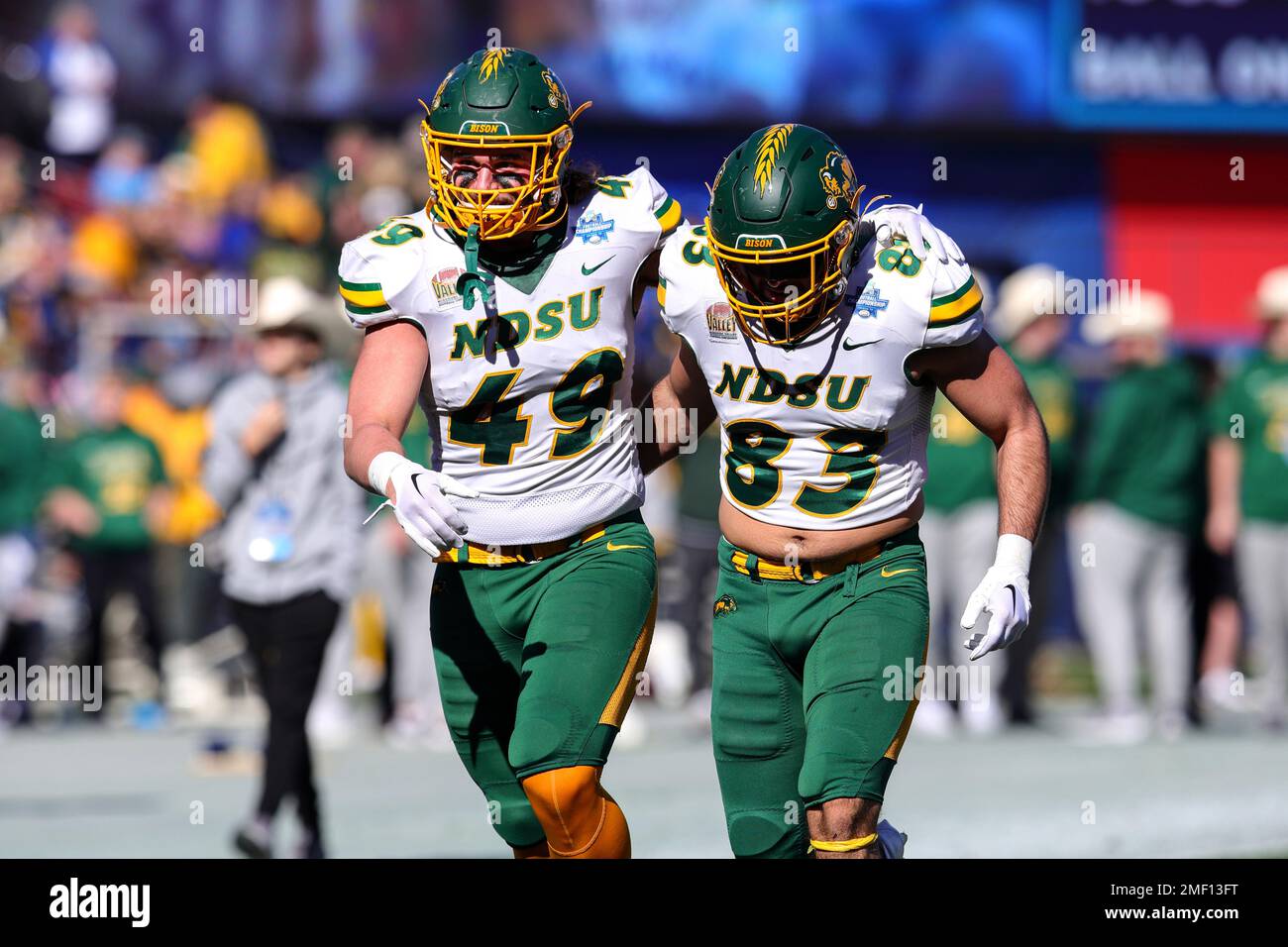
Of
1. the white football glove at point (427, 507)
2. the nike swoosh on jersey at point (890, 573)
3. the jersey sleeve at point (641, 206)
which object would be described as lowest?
the nike swoosh on jersey at point (890, 573)

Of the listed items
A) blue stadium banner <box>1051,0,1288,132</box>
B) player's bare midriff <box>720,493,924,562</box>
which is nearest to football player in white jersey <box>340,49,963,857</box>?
player's bare midriff <box>720,493,924,562</box>

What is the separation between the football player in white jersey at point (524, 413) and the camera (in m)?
5.14

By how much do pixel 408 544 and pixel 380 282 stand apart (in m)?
5.96

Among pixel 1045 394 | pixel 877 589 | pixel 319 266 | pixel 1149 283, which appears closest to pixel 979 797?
pixel 1045 394

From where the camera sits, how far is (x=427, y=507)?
185 inches

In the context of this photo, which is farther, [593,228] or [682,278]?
[593,228]

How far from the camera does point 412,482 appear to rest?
4.79m

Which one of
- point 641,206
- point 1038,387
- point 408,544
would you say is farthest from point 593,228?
point 1038,387

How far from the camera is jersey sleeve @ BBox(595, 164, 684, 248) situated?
5395 millimetres

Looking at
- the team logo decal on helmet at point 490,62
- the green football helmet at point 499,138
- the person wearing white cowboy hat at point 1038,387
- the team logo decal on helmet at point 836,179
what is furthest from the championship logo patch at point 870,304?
the person wearing white cowboy hat at point 1038,387

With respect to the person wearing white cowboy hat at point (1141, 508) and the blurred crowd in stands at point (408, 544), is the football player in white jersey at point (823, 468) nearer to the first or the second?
the blurred crowd in stands at point (408, 544)

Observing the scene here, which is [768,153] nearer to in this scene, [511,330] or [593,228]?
[593,228]
